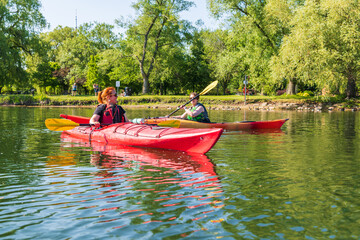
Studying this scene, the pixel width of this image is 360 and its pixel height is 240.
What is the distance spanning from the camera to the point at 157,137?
26.8 feet

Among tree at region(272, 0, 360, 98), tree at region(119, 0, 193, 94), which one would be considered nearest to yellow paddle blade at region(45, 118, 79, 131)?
tree at region(272, 0, 360, 98)

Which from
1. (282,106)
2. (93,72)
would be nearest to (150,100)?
(93,72)

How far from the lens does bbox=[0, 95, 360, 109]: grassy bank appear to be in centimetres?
2784

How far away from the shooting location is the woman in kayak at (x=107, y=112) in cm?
908

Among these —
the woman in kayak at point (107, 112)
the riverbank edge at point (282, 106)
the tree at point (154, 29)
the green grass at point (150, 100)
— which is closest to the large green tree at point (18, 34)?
the green grass at point (150, 100)

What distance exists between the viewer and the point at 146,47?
37906mm

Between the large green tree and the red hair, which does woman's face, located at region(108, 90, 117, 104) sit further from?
the large green tree

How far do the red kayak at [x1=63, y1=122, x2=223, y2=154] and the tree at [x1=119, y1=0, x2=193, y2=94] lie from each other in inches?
1131

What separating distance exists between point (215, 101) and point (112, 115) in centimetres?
2341

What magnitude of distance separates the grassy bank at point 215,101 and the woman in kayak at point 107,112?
20.8m

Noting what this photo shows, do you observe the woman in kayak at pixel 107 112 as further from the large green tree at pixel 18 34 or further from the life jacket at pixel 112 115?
the large green tree at pixel 18 34

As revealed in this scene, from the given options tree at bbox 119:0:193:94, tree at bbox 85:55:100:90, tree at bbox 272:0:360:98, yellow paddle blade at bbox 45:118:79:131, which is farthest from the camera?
tree at bbox 85:55:100:90

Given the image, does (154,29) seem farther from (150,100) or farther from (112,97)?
(112,97)

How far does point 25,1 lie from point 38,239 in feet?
110
